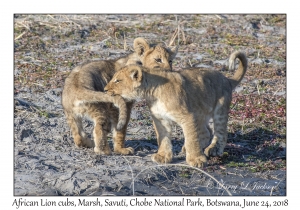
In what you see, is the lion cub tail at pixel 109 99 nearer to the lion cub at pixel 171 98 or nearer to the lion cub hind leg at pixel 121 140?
the lion cub at pixel 171 98

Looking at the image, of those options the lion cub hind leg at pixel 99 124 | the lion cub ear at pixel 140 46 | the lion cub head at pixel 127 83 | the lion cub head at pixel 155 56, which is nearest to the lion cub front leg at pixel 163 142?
the lion cub head at pixel 127 83

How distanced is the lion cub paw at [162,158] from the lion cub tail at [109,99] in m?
0.78

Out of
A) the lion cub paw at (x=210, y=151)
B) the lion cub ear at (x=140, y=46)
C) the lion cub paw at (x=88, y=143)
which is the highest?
the lion cub ear at (x=140, y=46)

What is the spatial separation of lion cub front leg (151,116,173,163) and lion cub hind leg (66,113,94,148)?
101 centimetres

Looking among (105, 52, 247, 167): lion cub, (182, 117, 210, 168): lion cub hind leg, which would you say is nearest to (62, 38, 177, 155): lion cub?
(105, 52, 247, 167): lion cub

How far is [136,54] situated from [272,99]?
3050mm

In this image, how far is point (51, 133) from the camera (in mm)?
10312

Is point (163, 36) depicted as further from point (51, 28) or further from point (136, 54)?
point (136, 54)

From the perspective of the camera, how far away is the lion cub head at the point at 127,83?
8.98 m

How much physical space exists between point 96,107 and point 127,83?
569mm

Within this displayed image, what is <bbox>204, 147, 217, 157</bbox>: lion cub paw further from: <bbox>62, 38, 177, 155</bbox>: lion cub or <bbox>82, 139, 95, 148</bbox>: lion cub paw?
<bbox>82, 139, 95, 148</bbox>: lion cub paw

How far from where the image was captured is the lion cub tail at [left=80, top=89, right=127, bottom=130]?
28.9 feet

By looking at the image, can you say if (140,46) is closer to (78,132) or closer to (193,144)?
(78,132)

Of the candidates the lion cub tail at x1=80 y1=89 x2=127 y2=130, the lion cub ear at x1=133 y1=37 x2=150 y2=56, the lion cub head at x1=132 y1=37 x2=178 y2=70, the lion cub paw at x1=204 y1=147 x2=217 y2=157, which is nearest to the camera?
the lion cub tail at x1=80 y1=89 x2=127 y2=130
